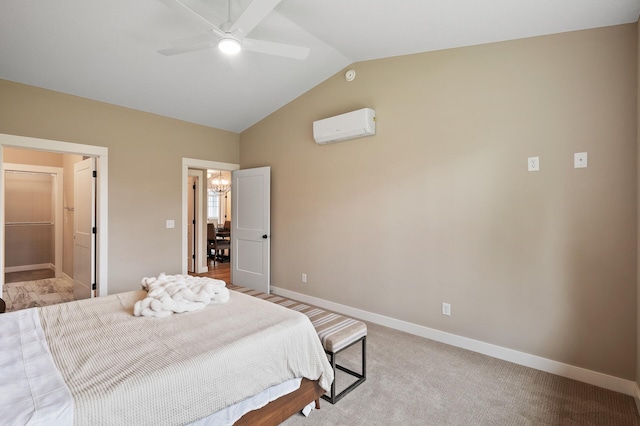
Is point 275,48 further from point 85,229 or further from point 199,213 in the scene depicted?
point 199,213

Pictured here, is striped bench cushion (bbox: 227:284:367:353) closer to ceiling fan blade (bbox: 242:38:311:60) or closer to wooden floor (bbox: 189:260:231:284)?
ceiling fan blade (bbox: 242:38:311:60)

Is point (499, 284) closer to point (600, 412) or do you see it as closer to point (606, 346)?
point (606, 346)

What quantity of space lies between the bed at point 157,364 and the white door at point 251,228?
8.28ft

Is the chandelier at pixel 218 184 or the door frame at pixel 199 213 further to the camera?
the chandelier at pixel 218 184

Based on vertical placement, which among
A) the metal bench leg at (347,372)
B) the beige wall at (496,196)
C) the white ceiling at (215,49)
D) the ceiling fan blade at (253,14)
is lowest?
the metal bench leg at (347,372)

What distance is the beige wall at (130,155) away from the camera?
3.27 metres

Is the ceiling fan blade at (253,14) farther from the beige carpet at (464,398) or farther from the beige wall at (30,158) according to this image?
the beige wall at (30,158)

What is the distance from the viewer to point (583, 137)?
7.66 feet

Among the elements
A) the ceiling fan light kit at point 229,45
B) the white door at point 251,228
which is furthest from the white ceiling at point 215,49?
the white door at point 251,228

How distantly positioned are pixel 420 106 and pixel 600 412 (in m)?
2.77

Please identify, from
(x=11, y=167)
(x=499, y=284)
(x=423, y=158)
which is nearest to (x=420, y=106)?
(x=423, y=158)

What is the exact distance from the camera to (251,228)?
4.80 meters

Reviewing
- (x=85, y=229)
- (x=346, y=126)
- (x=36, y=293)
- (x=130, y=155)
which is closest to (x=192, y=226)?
(x=85, y=229)

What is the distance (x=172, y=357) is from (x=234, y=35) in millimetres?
1988
